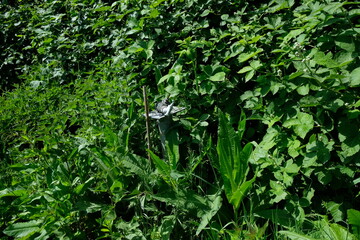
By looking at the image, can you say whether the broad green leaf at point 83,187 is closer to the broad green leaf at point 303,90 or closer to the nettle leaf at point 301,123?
the nettle leaf at point 301,123

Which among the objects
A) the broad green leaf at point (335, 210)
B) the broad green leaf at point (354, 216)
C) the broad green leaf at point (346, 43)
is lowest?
the broad green leaf at point (335, 210)

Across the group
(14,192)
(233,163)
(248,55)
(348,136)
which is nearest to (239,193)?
(233,163)

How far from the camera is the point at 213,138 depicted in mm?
2955

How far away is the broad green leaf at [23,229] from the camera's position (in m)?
2.44

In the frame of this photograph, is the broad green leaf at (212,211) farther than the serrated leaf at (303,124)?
Yes

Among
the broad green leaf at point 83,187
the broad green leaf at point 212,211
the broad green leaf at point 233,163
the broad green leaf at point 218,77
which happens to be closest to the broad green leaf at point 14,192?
the broad green leaf at point 83,187

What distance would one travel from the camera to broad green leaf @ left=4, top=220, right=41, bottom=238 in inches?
96.0

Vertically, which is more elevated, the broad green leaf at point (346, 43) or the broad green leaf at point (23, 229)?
the broad green leaf at point (346, 43)

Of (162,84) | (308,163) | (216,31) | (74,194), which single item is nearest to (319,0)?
(216,31)

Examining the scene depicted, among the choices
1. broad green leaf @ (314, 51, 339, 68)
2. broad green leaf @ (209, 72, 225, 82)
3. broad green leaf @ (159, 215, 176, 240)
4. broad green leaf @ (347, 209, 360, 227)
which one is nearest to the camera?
broad green leaf @ (347, 209, 360, 227)

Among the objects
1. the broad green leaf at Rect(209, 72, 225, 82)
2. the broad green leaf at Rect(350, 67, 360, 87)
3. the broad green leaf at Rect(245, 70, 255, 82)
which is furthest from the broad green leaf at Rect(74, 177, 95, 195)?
the broad green leaf at Rect(350, 67, 360, 87)

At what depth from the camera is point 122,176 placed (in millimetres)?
2639

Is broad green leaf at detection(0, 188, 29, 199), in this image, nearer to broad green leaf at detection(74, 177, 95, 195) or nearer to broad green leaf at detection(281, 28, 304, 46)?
broad green leaf at detection(74, 177, 95, 195)

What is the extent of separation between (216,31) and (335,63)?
1008 millimetres
